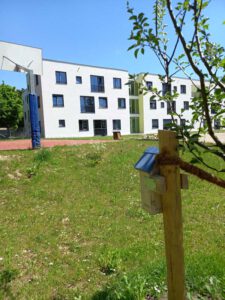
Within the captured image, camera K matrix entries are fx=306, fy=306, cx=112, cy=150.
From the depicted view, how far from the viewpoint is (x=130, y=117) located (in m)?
50.5

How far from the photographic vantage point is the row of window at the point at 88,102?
38850mm

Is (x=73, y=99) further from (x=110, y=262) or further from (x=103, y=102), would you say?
(x=110, y=262)

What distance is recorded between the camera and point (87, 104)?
4222 centimetres

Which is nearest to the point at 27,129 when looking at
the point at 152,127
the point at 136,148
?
the point at 152,127

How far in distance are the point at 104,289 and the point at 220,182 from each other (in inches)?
82.1

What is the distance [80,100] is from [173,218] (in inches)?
1579

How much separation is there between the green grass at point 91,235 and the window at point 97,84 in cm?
3430

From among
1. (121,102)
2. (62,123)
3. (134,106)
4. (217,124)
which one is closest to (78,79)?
(62,123)

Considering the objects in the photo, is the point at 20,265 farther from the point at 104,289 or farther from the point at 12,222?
the point at 12,222

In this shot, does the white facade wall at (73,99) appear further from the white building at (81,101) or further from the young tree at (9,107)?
the young tree at (9,107)

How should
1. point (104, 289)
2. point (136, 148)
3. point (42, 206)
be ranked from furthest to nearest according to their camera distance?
point (136, 148) → point (42, 206) → point (104, 289)

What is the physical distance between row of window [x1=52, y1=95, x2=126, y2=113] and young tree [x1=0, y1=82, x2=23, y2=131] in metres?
9.53

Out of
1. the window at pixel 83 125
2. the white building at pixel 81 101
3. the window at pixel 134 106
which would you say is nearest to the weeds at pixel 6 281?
the white building at pixel 81 101

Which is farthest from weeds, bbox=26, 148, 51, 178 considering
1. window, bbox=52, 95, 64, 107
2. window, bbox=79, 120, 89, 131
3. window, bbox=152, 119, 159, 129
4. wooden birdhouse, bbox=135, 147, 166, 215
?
window, bbox=152, 119, 159, 129
